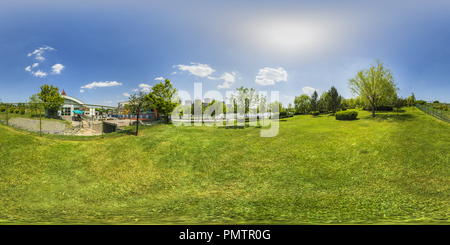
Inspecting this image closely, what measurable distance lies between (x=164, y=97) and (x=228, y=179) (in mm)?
16835

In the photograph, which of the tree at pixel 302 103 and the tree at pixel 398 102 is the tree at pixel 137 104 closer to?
the tree at pixel 398 102

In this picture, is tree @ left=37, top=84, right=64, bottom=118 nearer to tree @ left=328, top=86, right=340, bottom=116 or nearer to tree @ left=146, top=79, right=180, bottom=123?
tree @ left=146, top=79, right=180, bottom=123

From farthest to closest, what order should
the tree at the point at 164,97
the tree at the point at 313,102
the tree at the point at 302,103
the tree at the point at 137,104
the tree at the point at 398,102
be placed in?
1. the tree at the point at 302,103
2. the tree at the point at 313,102
3. the tree at the point at 398,102
4. the tree at the point at 164,97
5. the tree at the point at 137,104

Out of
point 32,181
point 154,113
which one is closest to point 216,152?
point 32,181

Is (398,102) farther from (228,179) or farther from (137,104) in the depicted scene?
(137,104)

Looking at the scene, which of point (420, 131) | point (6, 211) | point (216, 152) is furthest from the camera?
point (420, 131)

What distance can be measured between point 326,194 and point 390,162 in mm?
5703

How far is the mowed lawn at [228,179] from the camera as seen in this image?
5535mm

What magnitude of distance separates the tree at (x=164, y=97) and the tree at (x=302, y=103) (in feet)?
95.7

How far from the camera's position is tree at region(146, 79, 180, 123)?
20594 millimetres

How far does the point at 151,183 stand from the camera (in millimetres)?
8727

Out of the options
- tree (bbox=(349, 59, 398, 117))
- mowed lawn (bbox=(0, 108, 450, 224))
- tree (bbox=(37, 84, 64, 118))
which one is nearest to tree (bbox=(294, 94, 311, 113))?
tree (bbox=(349, 59, 398, 117))

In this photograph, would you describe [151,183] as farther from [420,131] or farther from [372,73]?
[372,73]

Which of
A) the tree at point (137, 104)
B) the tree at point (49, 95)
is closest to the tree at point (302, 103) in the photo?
the tree at point (137, 104)
